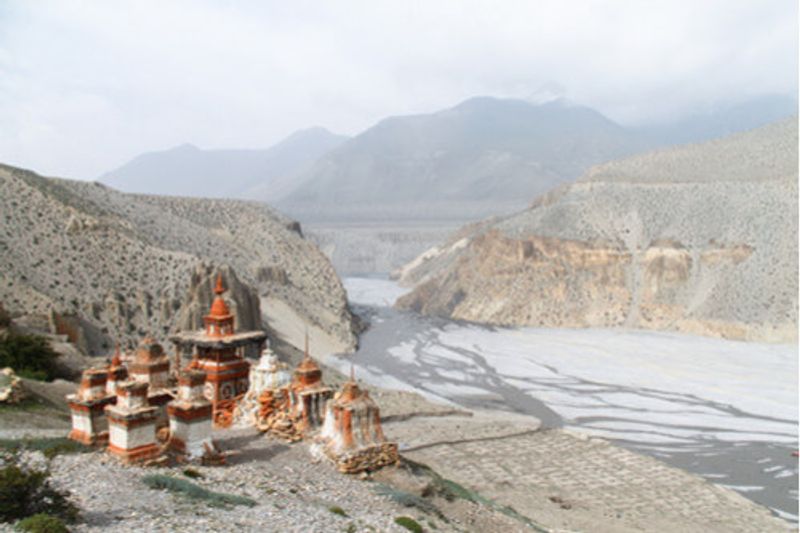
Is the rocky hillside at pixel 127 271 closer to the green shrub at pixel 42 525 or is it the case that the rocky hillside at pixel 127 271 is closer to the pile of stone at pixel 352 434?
the pile of stone at pixel 352 434

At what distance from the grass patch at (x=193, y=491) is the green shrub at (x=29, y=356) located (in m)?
13.6

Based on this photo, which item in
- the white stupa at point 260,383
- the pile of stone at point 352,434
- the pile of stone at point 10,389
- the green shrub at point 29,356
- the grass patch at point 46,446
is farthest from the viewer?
the green shrub at point 29,356

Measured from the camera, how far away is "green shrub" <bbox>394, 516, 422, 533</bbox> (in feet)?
43.6

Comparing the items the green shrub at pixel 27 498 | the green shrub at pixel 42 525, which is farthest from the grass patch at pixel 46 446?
the green shrub at pixel 42 525

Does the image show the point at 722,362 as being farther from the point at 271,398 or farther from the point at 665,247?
the point at 271,398

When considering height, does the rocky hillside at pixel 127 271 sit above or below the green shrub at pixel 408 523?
above

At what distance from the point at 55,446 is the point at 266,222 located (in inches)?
2790

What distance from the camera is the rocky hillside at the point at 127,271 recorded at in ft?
135

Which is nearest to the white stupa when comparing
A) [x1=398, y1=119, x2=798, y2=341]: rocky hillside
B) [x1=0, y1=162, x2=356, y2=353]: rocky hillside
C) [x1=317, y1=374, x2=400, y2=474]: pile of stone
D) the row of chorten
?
the row of chorten

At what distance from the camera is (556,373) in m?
53.7

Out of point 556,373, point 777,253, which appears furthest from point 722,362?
point 777,253

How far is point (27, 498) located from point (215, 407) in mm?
10375

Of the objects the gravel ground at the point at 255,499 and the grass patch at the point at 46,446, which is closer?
the gravel ground at the point at 255,499

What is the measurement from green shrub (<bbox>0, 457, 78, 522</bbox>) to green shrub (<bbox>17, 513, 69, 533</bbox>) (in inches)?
17.7
